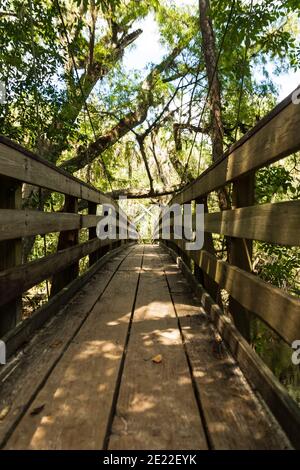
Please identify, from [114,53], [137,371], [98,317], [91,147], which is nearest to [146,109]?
[114,53]

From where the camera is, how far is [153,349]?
2.36m

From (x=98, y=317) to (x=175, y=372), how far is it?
3.79ft

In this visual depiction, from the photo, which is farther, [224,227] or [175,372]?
[224,227]

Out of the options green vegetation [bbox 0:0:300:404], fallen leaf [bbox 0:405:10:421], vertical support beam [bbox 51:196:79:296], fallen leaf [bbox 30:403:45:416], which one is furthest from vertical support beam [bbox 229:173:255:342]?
green vegetation [bbox 0:0:300:404]

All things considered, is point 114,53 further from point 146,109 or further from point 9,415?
point 9,415

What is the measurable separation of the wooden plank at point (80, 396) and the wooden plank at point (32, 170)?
1020 millimetres

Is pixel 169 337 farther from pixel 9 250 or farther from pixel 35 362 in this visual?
pixel 9 250

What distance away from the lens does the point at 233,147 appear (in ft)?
8.04

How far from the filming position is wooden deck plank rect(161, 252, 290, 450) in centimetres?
141

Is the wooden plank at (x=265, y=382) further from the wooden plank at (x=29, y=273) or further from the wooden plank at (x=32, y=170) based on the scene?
the wooden plank at (x=32, y=170)

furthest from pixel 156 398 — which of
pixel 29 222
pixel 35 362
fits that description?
pixel 29 222

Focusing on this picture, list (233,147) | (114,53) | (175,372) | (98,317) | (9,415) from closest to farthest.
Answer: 1. (9,415)
2. (175,372)
3. (233,147)
4. (98,317)
5. (114,53)

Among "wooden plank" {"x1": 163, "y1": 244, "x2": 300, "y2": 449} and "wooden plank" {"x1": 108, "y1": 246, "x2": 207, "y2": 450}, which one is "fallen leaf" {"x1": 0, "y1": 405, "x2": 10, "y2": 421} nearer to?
"wooden plank" {"x1": 108, "y1": 246, "x2": 207, "y2": 450}
